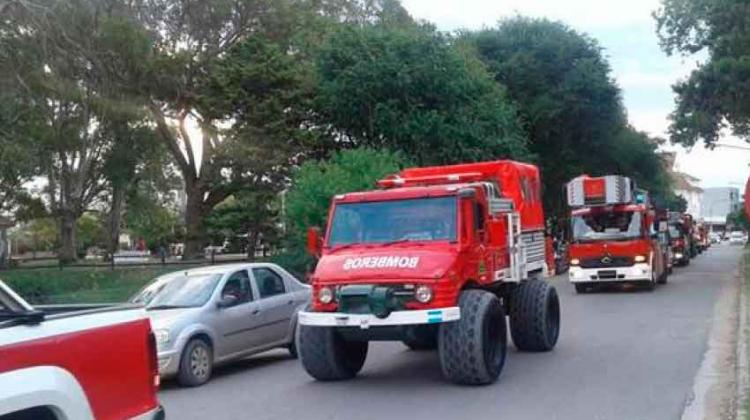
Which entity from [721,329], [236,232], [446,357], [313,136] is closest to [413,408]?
[446,357]

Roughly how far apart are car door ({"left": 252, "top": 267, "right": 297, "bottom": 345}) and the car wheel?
1.20m

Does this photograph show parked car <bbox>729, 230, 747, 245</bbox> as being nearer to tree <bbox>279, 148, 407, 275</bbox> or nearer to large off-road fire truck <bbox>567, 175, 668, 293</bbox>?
large off-road fire truck <bbox>567, 175, 668, 293</bbox>

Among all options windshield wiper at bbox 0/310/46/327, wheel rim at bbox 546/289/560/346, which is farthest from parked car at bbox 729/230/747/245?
windshield wiper at bbox 0/310/46/327

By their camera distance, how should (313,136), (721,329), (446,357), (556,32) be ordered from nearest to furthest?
(446,357), (721,329), (313,136), (556,32)

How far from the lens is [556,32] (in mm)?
47031

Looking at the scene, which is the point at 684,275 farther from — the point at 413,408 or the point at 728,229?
the point at 728,229

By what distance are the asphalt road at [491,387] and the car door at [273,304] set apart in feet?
1.64

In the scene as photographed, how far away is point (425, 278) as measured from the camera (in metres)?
11.0

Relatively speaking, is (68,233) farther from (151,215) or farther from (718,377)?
(718,377)

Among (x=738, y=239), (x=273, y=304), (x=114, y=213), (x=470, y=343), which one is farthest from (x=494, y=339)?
(x=738, y=239)

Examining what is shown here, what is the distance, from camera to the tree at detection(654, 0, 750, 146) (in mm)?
32719

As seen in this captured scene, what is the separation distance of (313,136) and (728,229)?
12254 cm

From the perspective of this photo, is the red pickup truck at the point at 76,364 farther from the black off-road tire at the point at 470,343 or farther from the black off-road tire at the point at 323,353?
the black off-road tire at the point at 323,353

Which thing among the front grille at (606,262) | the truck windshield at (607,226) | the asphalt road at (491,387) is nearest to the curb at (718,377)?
the asphalt road at (491,387)
